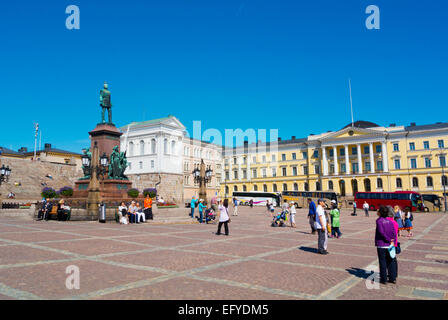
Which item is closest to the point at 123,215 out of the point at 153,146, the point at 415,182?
the point at 153,146

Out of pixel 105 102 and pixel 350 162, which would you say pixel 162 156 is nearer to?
pixel 105 102

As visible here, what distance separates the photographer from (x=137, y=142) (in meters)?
75.1

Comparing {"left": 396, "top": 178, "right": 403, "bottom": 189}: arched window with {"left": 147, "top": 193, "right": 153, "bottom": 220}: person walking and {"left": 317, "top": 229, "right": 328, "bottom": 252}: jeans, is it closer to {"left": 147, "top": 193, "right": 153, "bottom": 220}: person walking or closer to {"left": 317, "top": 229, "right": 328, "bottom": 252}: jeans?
{"left": 147, "top": 193, "right": 153, "bottom": 220}: person walking

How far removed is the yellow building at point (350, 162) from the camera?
2608 inches

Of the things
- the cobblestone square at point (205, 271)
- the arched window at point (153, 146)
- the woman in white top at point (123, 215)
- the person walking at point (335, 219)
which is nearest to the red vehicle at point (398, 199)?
the person walking at point (335, 219)

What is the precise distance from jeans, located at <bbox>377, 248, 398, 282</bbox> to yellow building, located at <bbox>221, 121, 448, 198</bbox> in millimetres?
66228

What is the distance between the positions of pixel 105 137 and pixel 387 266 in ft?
79.9

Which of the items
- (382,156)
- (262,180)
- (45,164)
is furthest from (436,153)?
(45,164)

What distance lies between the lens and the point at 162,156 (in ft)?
233

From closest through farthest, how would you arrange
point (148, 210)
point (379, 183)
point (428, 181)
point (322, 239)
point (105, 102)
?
point (322, 239) → point (148, 210) → point (105, 102) → point (428, 181) → point (379, 183)

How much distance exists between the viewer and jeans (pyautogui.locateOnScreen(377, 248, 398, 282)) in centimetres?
658

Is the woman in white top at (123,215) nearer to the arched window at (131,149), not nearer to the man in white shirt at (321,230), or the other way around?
the man in white shirt at (321,230)

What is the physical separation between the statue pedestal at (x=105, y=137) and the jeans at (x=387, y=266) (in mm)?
23754

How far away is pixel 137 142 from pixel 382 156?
54.7 metres
